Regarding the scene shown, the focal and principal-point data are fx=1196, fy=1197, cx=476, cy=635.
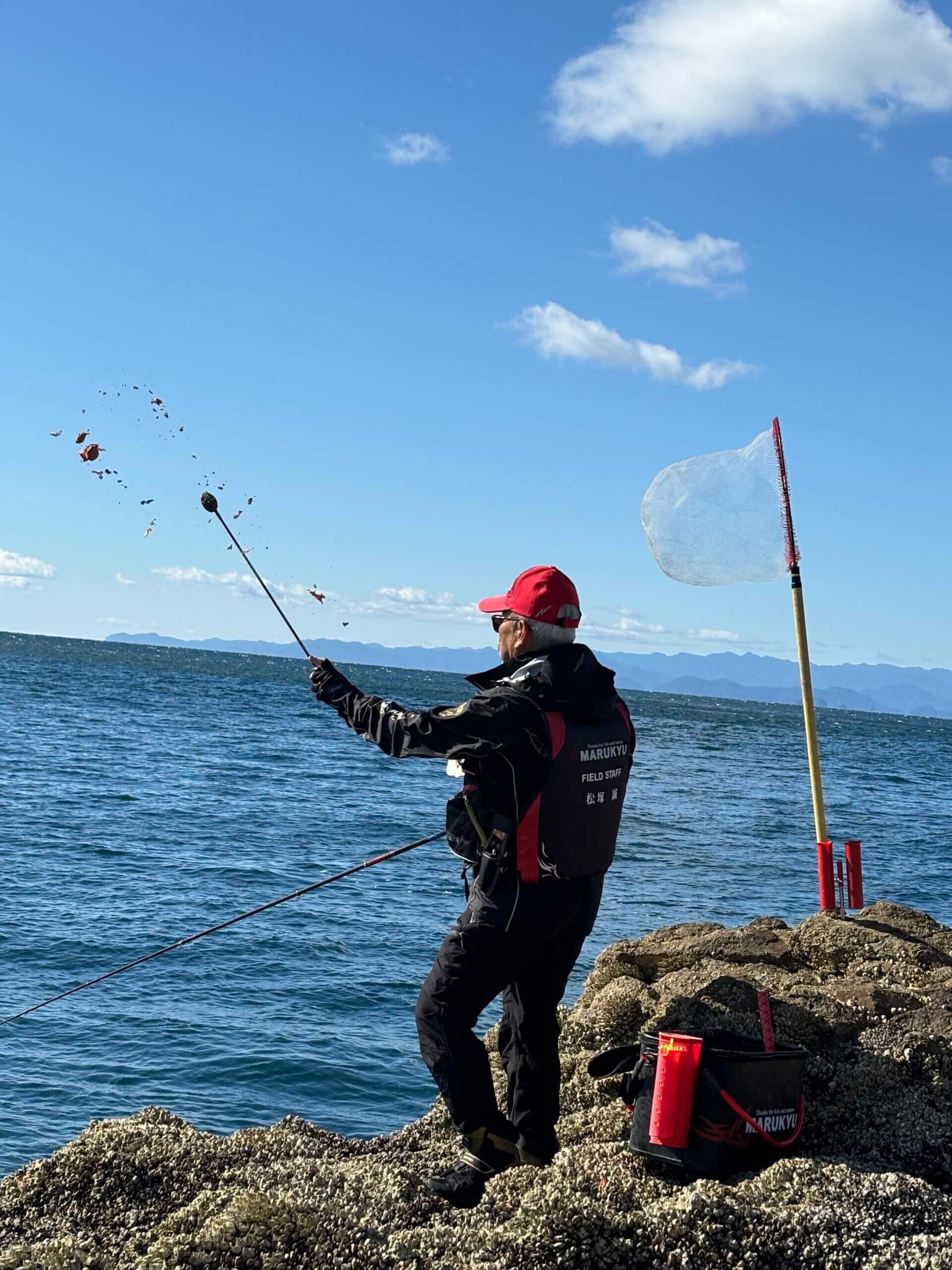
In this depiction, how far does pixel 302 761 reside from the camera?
38.2 meters

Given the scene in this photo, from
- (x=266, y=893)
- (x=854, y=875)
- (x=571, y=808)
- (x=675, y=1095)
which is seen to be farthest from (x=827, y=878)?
(x=266, y=893)

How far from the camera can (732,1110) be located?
16.0ft

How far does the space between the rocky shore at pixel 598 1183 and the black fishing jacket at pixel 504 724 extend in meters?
1.43

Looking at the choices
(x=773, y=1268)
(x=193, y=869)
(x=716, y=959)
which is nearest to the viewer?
(x=773, y=1268)

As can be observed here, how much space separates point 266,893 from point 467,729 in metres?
13.3

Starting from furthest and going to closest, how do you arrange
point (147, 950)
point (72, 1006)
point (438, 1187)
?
point (147, 950)
point (72, 1006)
point (438, 1187)

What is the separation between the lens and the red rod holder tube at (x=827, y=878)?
8.30 metres

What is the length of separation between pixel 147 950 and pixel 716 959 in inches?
336

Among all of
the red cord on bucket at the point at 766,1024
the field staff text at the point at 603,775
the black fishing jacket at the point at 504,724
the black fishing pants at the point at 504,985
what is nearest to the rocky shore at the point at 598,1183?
the black fishing pants at the point at 504,985

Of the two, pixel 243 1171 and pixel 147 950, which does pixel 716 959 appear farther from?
pixel 147 950

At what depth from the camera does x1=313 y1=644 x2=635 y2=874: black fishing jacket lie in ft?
15.7

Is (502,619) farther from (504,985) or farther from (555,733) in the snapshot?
(504,985)

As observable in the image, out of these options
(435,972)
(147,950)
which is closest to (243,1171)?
(435,972)

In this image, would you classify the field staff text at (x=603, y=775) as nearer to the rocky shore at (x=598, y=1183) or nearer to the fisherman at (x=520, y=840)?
the fisherman at (x=520, y=840)
